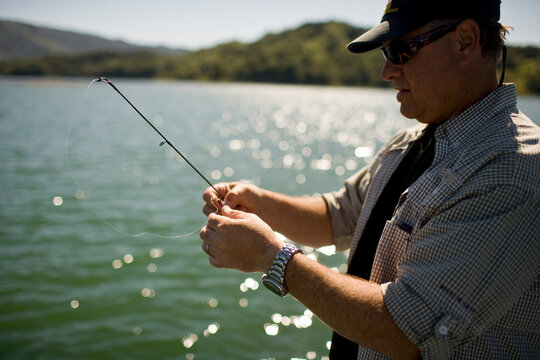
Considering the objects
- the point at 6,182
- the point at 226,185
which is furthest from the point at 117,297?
the point at 6,182

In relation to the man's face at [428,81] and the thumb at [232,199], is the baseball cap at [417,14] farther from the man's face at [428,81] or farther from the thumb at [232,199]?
the thumb at [232,199]

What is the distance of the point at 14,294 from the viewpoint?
780cm

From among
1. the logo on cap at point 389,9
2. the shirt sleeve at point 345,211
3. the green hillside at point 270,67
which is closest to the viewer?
the logo on cap at point 389,9

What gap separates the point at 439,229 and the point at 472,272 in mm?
234

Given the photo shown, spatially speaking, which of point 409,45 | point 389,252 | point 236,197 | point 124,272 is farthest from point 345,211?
point 124,272

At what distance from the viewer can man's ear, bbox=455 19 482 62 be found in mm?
2180

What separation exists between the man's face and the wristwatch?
1127 millimetres

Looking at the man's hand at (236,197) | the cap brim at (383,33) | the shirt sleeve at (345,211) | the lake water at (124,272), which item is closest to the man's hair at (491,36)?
the cap brim at (383,33)

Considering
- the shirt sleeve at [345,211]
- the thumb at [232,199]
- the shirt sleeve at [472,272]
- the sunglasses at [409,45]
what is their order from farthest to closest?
the shirt sleeve at [345,211], the thumb at [232,199], the sunglasses at [409,45], the shirt sleeve at [472,272]

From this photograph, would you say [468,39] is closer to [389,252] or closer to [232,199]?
[389,252]

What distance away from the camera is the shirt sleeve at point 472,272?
172 centimetres

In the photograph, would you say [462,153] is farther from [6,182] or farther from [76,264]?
[6,182]

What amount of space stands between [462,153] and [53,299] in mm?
7872

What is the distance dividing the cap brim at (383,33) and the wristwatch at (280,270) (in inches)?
49.6
